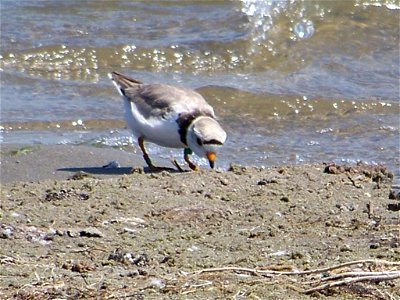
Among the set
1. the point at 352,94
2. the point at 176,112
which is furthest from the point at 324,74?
the point at 176,112

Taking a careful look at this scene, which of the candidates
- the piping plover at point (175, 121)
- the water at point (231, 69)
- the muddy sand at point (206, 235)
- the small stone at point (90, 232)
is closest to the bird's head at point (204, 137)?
the piping plover at point (175, 121)

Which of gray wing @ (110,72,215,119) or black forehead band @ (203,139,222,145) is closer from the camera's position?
black forehead band @ (203,139,222,145)

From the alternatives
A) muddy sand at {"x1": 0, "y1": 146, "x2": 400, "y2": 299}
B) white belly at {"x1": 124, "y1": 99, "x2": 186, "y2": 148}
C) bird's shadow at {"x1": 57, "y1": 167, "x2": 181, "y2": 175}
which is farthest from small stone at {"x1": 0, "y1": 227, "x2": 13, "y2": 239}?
white belly at {"x1": 124, "y1": 99, "x2": 186, "y2": 148}

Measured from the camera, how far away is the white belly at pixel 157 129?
22.7 feet

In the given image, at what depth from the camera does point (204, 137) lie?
6.70 m

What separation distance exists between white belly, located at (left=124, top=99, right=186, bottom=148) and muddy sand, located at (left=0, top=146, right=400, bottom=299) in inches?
21.0

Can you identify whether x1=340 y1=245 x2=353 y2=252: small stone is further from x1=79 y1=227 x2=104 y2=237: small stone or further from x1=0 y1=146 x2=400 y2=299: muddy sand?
x1=79 y1=227 x2=104 y2=237: small stone

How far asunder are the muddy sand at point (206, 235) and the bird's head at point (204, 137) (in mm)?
583

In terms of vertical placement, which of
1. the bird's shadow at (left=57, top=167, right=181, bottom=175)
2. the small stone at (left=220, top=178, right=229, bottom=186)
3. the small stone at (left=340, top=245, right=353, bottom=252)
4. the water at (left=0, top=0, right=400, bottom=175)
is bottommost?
the water at (left=0, top=0, right=400, bottom=175)

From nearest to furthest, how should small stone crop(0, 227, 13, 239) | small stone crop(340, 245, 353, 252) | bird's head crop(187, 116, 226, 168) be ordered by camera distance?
1. small stone crop(340, 245, 353, 252)
2. small stone crop(0, 227, 13, 239)
3. bird's head crop(187, 116, 226, 168)

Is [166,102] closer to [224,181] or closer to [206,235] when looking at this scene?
[224,181]

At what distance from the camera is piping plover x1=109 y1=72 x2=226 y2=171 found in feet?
22.3

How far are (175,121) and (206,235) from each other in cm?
241

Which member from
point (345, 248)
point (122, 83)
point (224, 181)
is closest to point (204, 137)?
point (224, 181)
